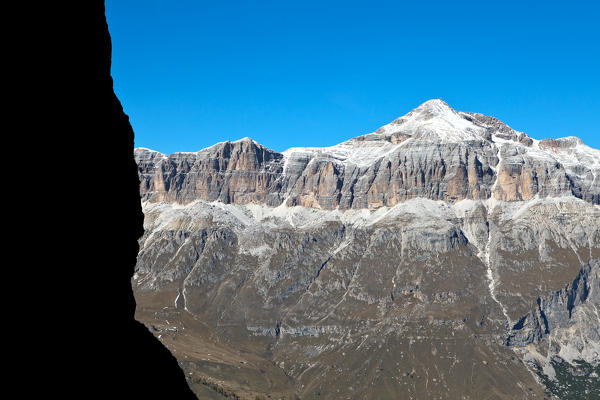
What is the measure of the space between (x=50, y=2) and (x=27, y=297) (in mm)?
13881

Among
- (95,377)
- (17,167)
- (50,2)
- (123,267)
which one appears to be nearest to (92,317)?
(95,377)

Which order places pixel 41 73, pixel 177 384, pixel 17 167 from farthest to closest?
pixel 177 384 < pixel 41 73 < pixel 17 167

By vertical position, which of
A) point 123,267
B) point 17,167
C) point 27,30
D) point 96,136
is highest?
point 27,30

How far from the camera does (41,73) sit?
27750 mm

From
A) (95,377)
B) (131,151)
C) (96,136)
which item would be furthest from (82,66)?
(95,377)

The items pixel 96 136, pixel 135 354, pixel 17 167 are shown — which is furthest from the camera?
pixel 135 354

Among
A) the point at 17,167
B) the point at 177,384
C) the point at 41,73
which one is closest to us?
the point at 17,167

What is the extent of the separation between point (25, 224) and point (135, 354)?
44.5 ft

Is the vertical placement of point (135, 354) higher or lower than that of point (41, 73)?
lower

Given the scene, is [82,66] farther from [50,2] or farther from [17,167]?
[17,167]

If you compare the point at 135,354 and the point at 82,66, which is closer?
the point at 82,66

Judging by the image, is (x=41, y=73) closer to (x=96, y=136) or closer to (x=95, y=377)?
(x=96, y=136)

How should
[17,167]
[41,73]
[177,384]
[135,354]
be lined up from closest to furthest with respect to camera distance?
1. [17,167]
2. [41,73]
3. [135,354]
4. [177,384]

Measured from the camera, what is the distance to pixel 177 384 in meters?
39.5
